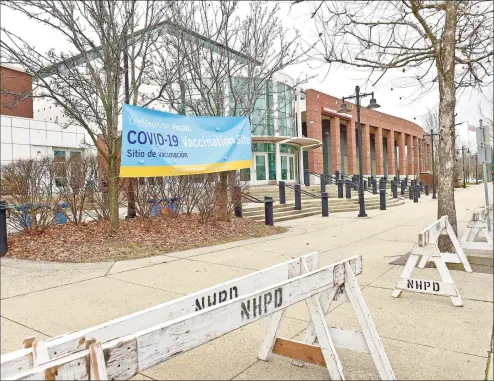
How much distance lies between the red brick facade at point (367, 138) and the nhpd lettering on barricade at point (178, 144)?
22.6 metres

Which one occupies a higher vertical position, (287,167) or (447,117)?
(287,167)

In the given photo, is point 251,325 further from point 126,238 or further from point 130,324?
point 126,238

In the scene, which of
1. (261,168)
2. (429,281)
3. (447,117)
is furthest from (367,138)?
(429,281)

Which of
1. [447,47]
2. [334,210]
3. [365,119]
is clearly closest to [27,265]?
[447,47]

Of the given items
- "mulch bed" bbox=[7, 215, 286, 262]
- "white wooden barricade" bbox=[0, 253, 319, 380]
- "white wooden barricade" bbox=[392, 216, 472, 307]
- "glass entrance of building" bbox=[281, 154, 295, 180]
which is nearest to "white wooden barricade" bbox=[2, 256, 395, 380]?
"white wooden barricade" bbox=[0, 253, 319, 380]

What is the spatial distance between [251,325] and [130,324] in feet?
7.05

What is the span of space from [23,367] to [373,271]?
207 inches

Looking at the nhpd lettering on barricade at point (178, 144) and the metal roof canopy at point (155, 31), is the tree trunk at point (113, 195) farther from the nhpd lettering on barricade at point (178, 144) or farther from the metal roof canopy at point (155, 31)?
the metal roof canopy at point (155, 31)

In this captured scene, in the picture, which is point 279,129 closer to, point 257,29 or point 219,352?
point 257,29

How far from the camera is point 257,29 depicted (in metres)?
10.4

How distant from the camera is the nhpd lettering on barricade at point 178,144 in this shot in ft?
21.8

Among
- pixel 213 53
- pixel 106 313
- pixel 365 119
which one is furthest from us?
pixel 365 119

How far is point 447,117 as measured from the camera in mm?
6375

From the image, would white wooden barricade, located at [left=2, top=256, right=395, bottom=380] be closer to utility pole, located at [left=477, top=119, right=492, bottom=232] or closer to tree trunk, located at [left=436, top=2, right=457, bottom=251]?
tree trunk, located at [left=436, top=2, right=457, bottom=251]
